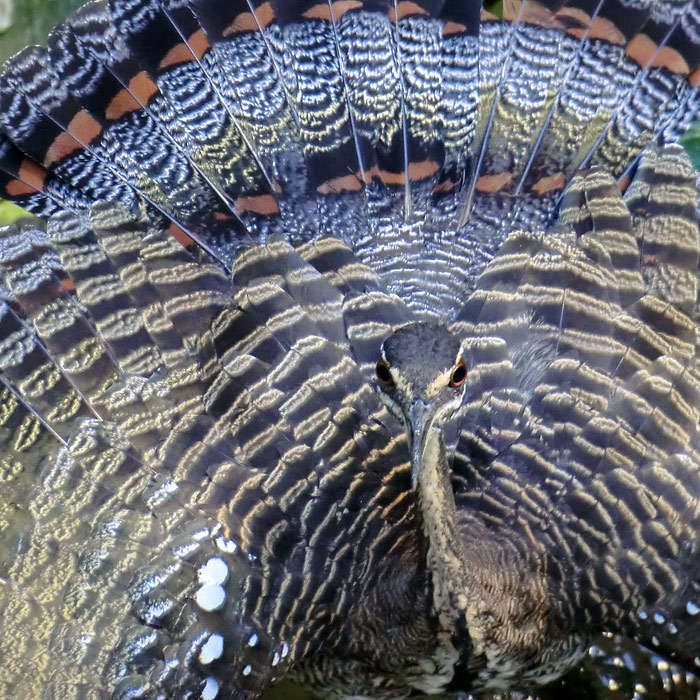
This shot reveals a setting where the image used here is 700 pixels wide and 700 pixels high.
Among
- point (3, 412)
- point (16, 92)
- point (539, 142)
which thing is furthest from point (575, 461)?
point (16, 92)

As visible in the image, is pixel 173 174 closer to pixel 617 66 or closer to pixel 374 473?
pixel 374 473

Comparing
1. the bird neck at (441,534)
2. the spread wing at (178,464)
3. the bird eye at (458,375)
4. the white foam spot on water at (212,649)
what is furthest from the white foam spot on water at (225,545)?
the bird eye at (458,375)

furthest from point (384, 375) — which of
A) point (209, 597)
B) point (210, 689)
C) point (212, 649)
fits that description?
point (210, 689)

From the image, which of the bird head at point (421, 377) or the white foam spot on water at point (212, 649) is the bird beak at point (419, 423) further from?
the white foam spot on water at point (212, 649)

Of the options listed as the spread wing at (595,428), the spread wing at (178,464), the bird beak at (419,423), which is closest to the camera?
the bird beak at (419,423)

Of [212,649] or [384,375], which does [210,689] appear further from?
[384,375]
